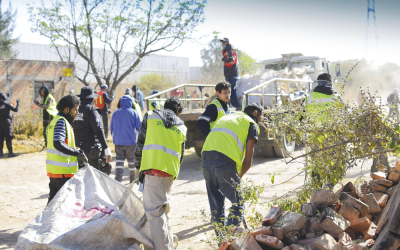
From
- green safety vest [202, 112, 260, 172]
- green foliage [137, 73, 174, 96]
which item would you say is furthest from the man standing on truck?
green foliage [137, 73, 174, 96]

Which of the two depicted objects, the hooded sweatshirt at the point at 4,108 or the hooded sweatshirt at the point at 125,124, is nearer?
the hooded sweatshirt at the point at 125,124

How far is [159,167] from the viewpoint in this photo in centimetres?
305

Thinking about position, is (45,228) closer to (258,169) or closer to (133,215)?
(133,215)

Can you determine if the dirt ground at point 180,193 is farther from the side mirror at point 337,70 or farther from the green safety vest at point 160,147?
the side mirror at point 337,70

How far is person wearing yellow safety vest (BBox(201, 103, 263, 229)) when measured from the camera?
3246mm

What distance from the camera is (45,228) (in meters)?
2.84

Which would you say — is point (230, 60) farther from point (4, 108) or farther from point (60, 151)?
point (4, 108)

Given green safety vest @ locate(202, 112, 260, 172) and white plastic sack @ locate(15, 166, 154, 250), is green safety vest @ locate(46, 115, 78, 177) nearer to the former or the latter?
white plastic sack @ locate(15, 166, 154, 250)

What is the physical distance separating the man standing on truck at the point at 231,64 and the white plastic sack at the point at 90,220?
483 cm

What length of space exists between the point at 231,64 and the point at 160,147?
4950 millimetres

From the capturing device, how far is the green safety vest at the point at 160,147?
3.07 meters

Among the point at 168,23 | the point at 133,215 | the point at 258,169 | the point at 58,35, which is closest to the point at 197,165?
the point at 258,169

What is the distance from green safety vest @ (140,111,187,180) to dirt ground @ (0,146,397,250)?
59cm

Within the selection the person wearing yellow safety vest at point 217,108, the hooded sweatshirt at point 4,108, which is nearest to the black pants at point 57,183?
the person wearing yellow safety vest at point 217,108
